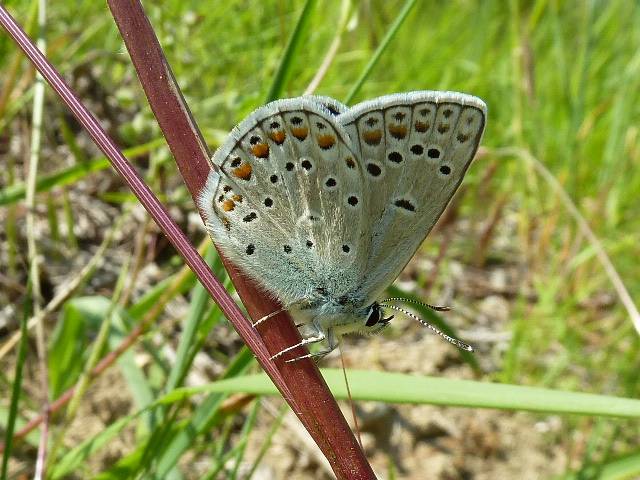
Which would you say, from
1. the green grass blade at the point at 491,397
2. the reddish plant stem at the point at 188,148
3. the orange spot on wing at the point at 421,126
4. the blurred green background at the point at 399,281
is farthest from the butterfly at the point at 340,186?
the reddish plant stem at the point at 188,148

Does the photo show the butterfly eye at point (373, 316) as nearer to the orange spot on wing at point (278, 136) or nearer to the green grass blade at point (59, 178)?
the orange spot on wing at point (278, 136)

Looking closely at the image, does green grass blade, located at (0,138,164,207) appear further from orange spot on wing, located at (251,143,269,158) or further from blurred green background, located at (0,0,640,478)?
orange spot on wing, located at (251,143,269,158)

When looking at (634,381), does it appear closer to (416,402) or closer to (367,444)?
(367,444)

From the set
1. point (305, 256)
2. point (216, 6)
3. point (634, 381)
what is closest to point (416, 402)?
point (305, 256)

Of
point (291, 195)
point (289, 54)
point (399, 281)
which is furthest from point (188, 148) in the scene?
point (399, 281)

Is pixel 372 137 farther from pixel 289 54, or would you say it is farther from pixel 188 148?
pixel 188 148
